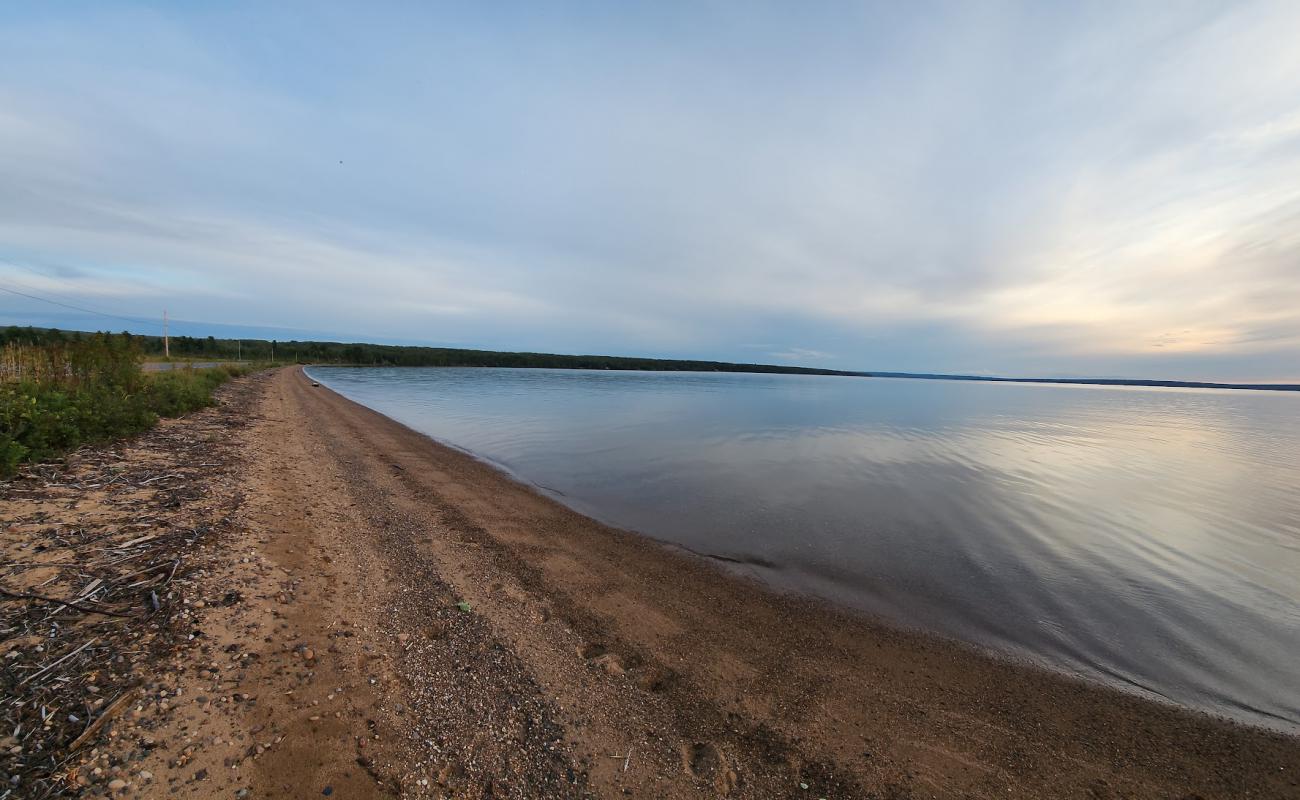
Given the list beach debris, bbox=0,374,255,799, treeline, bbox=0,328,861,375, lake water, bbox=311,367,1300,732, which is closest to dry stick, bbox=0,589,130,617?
beach debris, bbox=0,374,255,799

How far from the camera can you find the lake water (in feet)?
17.9

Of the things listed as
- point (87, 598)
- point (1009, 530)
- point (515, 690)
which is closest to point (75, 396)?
point (87, 598)

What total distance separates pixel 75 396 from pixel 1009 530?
1893 cm

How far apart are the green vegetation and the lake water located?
24.7ft

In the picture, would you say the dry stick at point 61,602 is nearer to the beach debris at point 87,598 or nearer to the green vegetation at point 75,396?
the beach debris at point 87,598

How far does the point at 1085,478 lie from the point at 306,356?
13024 cm

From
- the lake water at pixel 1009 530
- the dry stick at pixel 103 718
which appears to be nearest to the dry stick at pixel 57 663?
the dry stick at pixel 103 718

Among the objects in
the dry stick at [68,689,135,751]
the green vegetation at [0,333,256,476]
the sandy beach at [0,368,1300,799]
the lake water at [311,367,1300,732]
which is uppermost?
the green vegetation at [0,333,256,476]

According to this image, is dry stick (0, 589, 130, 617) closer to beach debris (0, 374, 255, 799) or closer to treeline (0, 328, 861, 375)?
beach debris (0, 374, 255, 799)

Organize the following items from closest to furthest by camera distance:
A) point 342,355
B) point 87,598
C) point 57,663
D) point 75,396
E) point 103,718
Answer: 1. point 103,718
2. point 57,663
3. point 87,598
4. point 75,396
5. point 342,355

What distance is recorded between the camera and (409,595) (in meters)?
4.82

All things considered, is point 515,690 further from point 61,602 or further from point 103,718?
point 61,602

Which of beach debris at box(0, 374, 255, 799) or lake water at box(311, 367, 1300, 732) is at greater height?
beach debris at box(0, 374, 255, 799)

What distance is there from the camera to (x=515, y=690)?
11.7 ft
